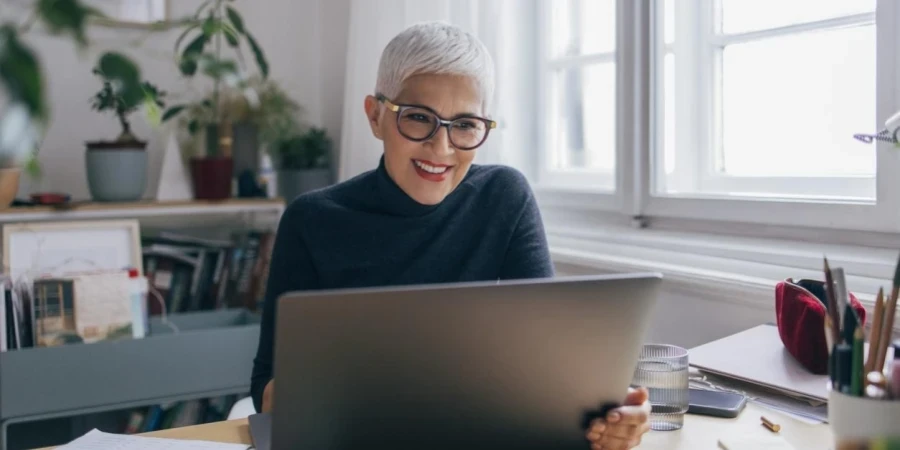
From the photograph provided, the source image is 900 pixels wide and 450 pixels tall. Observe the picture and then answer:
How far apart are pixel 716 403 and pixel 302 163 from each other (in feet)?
6.31

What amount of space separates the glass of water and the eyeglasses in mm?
530

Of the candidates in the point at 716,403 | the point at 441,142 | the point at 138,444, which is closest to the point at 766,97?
the point at 441,142

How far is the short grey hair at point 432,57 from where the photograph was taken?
133cm

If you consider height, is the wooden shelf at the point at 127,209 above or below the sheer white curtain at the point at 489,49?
below

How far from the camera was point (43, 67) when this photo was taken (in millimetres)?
211

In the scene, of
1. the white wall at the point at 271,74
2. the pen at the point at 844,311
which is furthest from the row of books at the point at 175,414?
the pen at the point at 844,311

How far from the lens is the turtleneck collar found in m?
1.42

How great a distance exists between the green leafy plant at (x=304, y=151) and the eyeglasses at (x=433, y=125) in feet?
4.40

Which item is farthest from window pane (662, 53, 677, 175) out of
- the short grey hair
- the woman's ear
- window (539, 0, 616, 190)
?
the woman's ear

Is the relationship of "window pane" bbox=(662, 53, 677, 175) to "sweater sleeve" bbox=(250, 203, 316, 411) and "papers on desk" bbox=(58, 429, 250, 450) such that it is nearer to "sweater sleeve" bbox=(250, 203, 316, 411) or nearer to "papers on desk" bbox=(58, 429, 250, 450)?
"sweater sleeve" bbox=(250, 203, 316, 411)

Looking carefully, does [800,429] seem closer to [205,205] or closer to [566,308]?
[566,308]

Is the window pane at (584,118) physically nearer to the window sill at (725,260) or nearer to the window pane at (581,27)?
the window pane at (581,27)

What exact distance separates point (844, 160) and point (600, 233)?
57 cm

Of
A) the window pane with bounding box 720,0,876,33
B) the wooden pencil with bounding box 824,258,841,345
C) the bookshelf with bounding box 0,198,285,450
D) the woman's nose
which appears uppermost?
the window pane with bounding box 720,0,876,33
